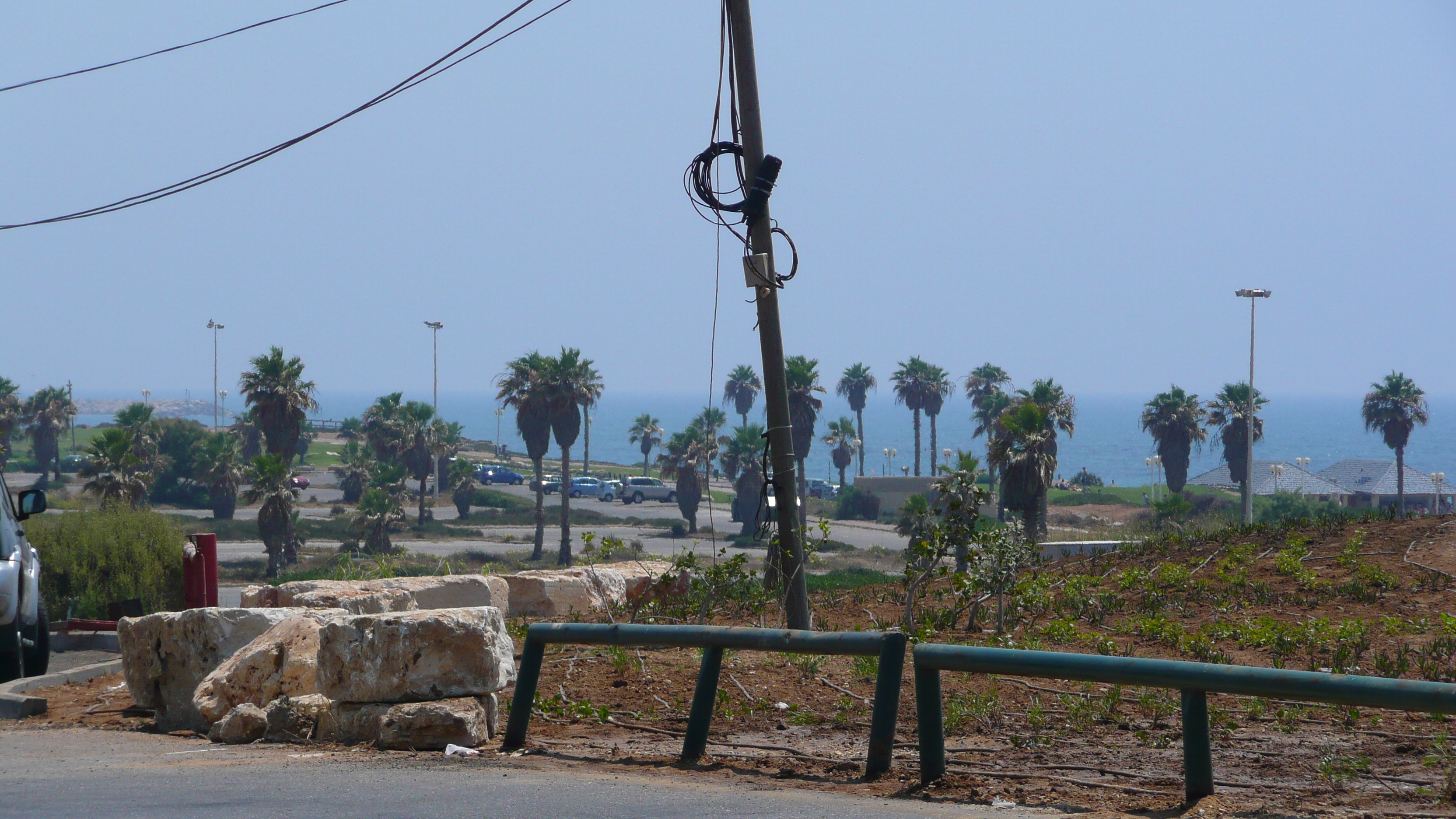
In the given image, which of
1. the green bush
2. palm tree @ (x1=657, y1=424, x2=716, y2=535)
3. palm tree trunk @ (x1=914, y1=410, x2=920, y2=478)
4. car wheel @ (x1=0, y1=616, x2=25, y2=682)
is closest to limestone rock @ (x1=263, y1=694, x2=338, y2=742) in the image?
car wheel @ (x1=0, y1=616, x2=25, y2=682)

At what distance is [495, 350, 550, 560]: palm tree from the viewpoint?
65.0 m

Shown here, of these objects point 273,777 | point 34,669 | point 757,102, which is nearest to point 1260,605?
point 757,102

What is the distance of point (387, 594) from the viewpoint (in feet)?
37.5

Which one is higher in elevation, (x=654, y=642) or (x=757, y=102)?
(x=757, y=102)

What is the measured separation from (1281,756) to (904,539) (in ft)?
229

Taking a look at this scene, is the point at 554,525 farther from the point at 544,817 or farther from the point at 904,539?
the point at 544,817

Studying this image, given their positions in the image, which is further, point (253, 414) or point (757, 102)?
point (253, 414)

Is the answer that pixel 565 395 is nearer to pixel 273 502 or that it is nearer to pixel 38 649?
pixel 273 502

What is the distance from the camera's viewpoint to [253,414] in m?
59.7

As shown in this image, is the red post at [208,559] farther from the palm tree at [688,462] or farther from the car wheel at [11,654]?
the palm tree at [688,462]

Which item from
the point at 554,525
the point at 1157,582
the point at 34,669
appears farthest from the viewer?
the point at 554,525

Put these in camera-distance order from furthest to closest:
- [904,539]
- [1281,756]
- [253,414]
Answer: [904,539]
[253,414]
[1281,756]

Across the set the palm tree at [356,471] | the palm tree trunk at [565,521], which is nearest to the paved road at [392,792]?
the palm tree trunk at [565,521]

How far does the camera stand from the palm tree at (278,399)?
5841cm
